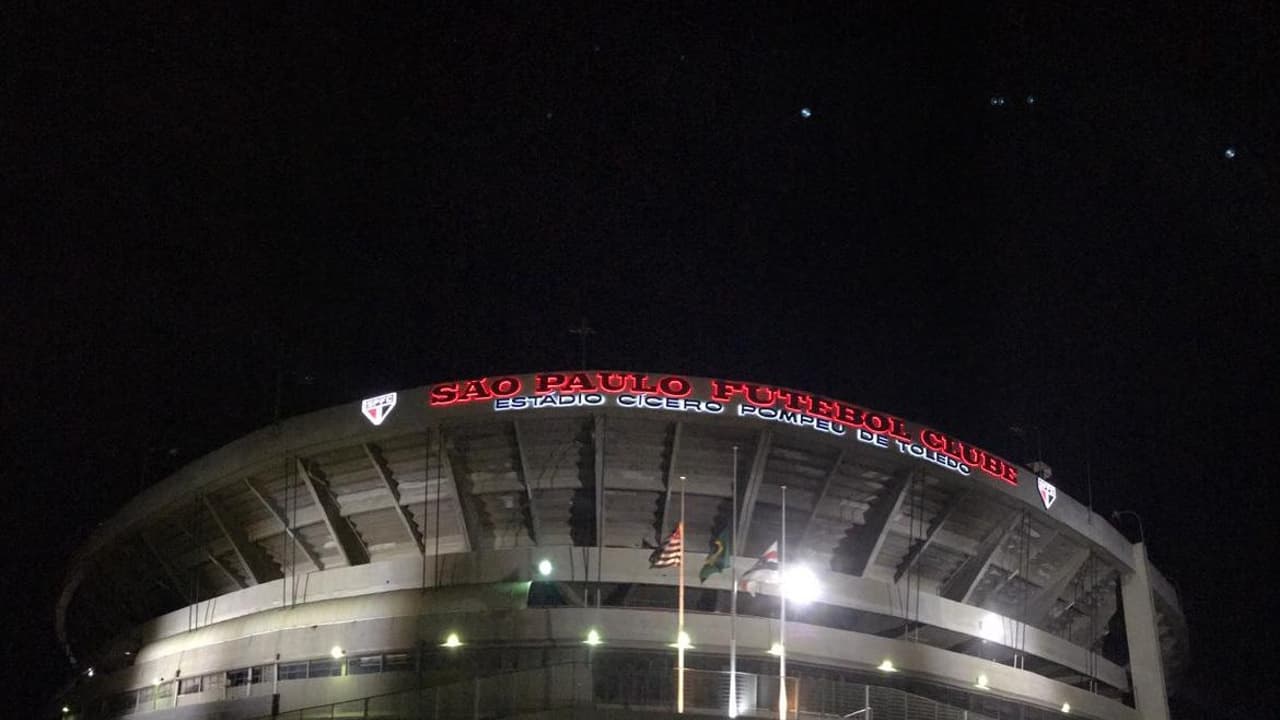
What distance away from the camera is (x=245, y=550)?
196 ft

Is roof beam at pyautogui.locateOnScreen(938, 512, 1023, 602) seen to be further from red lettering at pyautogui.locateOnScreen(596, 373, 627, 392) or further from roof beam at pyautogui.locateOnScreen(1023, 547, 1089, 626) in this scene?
red lettering at pyautogui.locateOnScreen(596, 373, 627, 392)

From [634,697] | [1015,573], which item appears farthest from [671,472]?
[1015,573]

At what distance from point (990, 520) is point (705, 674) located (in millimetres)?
22359

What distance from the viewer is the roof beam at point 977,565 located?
60625 mm

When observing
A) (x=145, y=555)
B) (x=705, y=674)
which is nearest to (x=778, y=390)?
(x=705, y=674)

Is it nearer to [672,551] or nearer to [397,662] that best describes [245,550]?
[397,662]

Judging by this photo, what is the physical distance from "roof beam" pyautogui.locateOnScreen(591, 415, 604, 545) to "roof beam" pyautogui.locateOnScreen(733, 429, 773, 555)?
555cm

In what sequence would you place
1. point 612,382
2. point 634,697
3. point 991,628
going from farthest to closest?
point 991,628 → point 612,382 → point 634,697

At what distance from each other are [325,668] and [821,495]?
2062 centimetres

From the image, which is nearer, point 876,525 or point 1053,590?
point 876,525

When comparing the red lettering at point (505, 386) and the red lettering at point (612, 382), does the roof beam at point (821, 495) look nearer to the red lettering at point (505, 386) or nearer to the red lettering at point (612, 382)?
the red lettering at point (612, 382)

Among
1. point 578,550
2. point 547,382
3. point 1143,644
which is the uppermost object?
point 547,382

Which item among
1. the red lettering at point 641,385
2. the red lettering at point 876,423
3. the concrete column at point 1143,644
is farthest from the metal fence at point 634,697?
the concrete column at point 1143,644

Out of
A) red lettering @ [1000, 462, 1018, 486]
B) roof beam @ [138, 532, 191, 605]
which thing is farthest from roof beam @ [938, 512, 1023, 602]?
roof beam @ [138, 532, 191, 605]
